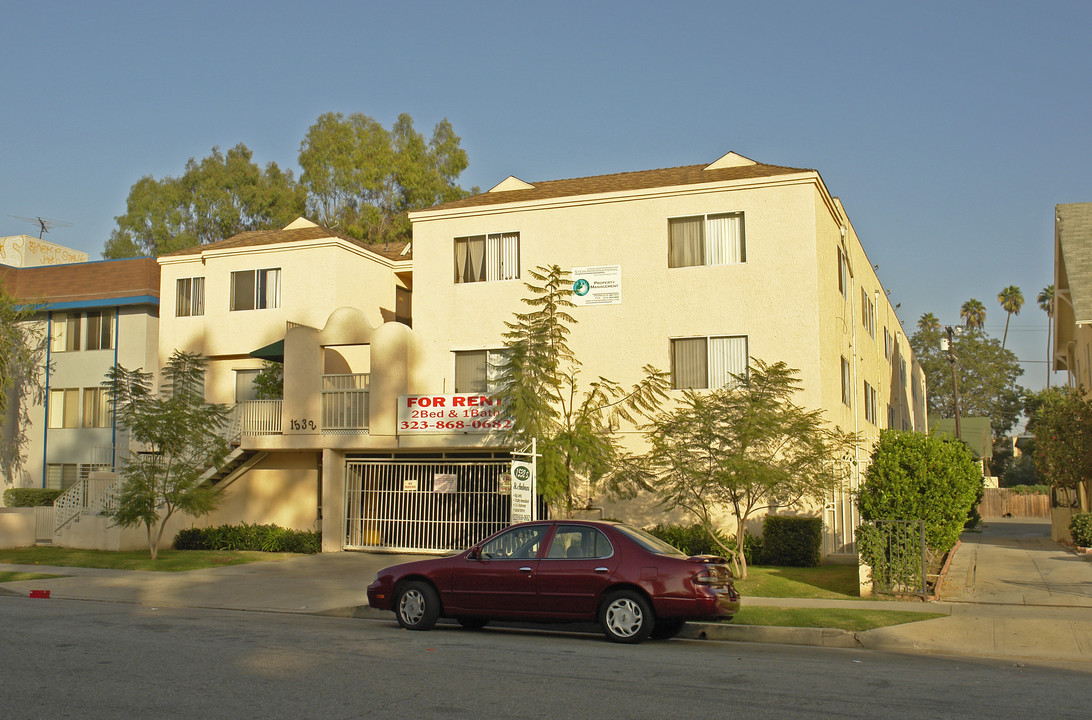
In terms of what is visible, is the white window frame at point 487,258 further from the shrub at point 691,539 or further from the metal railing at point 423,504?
the shrub at point 691,539

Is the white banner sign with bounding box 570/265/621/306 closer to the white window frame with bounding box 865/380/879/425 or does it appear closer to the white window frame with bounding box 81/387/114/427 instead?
the white window frame with bounding box 865/380/879/425

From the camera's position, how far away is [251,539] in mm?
26031

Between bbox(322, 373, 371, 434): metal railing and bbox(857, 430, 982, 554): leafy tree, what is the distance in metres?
13.0

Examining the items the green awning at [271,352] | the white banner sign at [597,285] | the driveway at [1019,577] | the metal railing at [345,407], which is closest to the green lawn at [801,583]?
the driveway at [1019,577]

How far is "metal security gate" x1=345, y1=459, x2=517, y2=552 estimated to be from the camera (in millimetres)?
24469

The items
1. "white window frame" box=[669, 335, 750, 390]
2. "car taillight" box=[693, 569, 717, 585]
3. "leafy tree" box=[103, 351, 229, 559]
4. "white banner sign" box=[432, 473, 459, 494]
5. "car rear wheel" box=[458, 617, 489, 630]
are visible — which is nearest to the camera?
"car taillight" box=[693, 569, 717, 585]

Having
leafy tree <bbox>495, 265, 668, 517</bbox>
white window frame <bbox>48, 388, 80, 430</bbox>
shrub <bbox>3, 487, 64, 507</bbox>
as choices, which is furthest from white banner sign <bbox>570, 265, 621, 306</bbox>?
shrub <bbox>3, 487, 64, 507</bbox>

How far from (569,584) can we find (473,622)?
177cm

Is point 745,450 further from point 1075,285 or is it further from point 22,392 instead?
point 22,392

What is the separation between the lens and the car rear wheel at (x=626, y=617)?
11.6 m

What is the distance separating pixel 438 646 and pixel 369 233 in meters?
37.2

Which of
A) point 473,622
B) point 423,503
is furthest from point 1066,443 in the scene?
point 473,622

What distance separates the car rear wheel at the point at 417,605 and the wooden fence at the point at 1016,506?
49.4 meters

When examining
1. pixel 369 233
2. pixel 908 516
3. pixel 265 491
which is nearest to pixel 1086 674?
pixel 908 516
